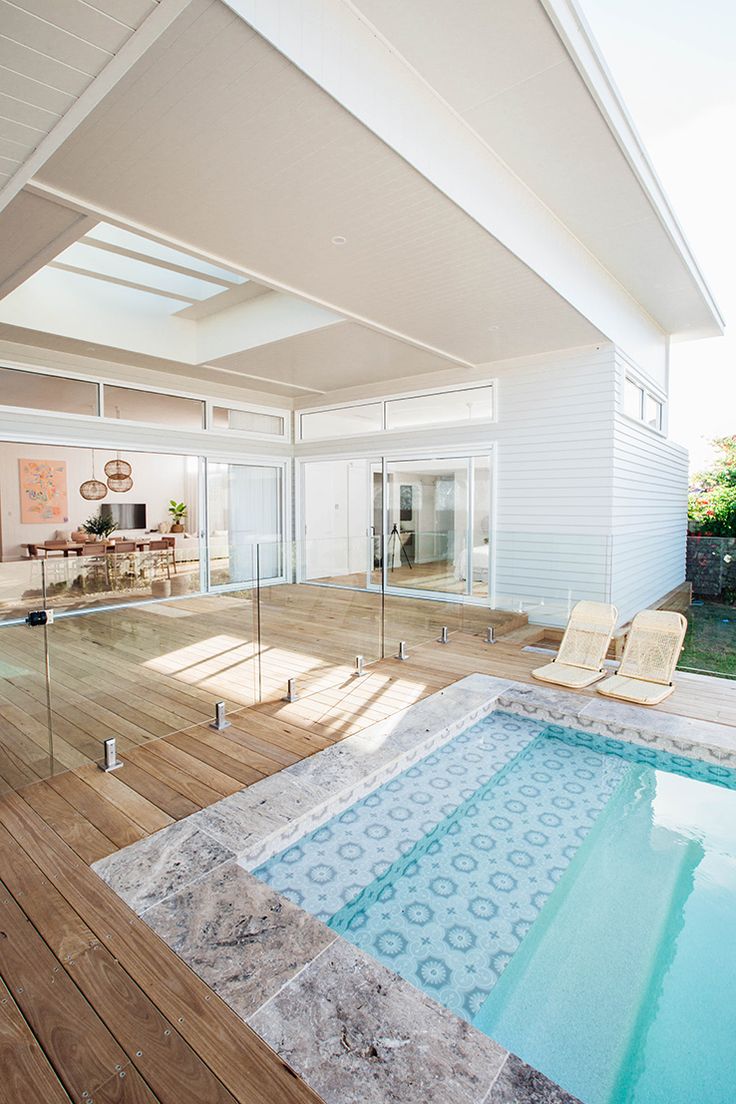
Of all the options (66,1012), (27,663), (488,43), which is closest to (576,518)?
(488,43)

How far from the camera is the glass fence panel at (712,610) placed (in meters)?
5.18

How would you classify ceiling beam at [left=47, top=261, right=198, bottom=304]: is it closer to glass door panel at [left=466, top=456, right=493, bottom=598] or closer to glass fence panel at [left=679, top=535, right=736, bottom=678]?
glass door panel at [left=466, top=456, right=493, bottom=598]

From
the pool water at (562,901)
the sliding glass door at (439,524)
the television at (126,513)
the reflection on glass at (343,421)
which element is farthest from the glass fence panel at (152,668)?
the television at (126,513)

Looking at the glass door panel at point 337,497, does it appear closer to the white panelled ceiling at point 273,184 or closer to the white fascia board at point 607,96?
the white panelled ceiling at point 273,184

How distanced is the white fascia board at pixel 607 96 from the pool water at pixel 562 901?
4.22 m

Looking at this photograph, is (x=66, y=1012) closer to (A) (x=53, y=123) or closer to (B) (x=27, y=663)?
(B) (x=27, y=663)

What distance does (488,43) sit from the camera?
10.1ft

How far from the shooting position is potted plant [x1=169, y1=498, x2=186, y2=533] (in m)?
14.1

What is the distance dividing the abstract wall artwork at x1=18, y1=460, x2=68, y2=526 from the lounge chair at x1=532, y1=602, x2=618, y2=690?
10.9 meters

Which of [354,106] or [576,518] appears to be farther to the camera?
[576,518]

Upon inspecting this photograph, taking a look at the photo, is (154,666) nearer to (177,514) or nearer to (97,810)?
(97,810)

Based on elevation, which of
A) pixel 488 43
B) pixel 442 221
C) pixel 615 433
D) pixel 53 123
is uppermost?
pixel 488 43

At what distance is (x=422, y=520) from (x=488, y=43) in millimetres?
5336

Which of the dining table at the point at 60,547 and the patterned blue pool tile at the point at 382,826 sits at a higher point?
the dining table at the point at 60,547
